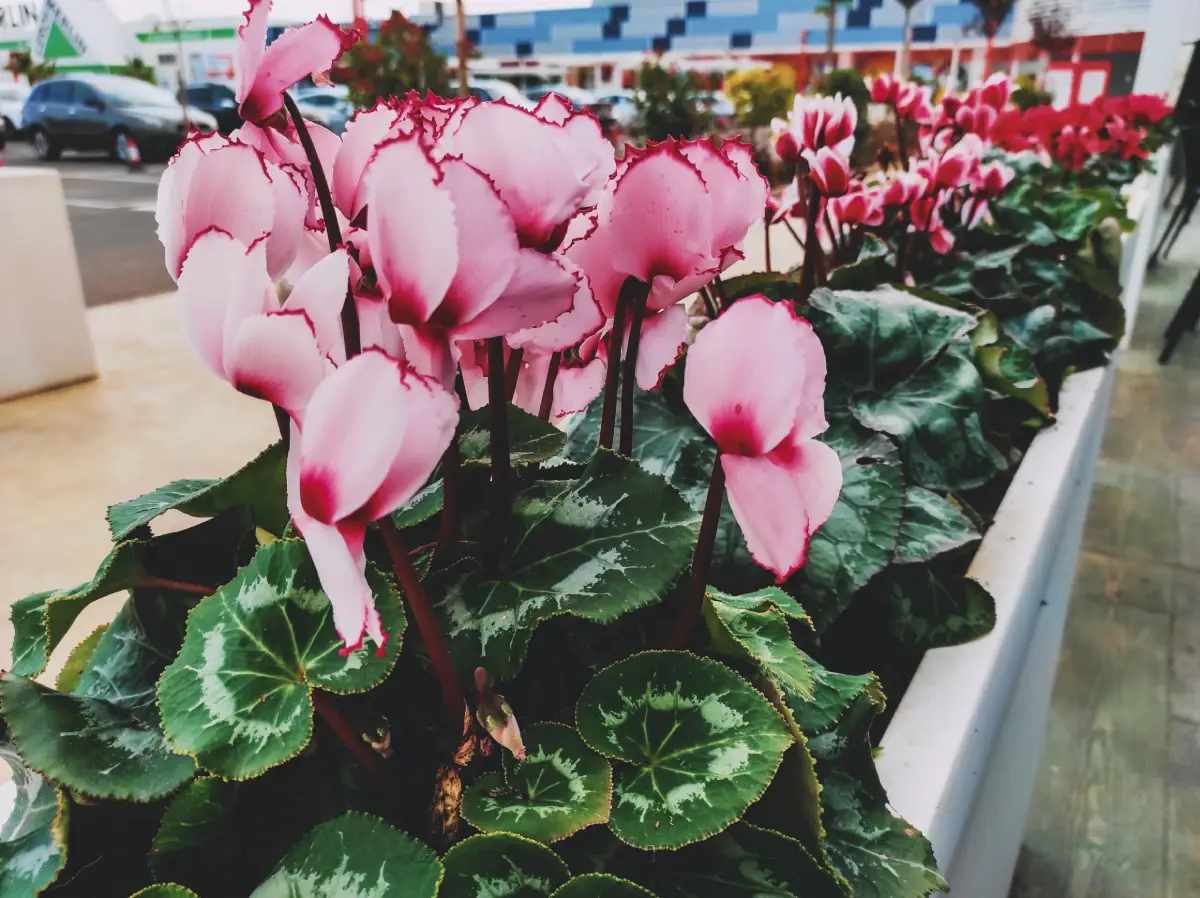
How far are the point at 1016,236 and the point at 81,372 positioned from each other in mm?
2687

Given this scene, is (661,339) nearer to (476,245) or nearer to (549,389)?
(549,389)

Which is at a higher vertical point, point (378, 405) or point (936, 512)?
point (378, 405)

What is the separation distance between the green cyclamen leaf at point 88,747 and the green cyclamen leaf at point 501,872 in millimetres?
102

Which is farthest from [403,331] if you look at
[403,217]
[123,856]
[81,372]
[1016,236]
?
[81,372]

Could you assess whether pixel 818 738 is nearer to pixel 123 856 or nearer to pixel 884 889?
pixel 884 889

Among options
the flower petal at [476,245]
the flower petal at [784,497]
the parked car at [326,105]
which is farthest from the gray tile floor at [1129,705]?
the parked car at [326,105]

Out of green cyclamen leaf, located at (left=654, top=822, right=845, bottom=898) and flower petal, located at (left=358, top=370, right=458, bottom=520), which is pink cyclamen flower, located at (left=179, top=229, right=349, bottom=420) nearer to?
flower petal, located at (left=358, top=370, right=458, bottom=520)

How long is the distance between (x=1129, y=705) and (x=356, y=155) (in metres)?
1.56

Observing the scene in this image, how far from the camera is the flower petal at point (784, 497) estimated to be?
0.31m

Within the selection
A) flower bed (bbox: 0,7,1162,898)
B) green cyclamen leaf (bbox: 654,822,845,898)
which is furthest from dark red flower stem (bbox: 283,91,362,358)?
green cyclamen leaf (bbox: 654,822,845,898)

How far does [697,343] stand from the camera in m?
0.32

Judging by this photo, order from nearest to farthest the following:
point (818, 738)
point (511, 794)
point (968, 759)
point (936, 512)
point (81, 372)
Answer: point (511, 794)
point (818, 738)
point (968, 759)
point (936, 512)
point (81, 372)

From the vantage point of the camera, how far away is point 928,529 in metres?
0.71

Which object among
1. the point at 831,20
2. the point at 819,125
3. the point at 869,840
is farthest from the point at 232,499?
the point at 831,20
